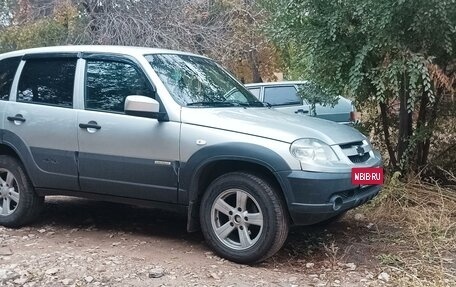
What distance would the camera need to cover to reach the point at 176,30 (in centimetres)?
1413

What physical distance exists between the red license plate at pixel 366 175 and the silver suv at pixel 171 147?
0.07 metres

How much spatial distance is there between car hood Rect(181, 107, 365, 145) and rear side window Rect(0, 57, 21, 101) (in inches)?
85.7

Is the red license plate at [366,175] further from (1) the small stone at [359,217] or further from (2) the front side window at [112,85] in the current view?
(2) the front side window at [112,85]

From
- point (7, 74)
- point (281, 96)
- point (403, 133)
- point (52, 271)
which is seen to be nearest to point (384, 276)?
point (52, 271)

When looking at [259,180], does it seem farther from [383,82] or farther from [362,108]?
[362,108]

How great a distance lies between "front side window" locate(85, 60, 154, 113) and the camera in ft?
16.8

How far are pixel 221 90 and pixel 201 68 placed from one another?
0.37 metres

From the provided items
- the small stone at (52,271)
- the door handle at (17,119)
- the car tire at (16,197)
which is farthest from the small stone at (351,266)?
the door handle at (17,119)

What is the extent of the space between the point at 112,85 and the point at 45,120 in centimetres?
77

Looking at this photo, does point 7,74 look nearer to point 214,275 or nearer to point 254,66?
point 214,275

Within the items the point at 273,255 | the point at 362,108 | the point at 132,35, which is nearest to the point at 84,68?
the point at 273,255

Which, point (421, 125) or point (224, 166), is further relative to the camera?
point (421, 125)

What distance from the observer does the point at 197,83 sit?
5316mm

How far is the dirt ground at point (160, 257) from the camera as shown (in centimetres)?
429
